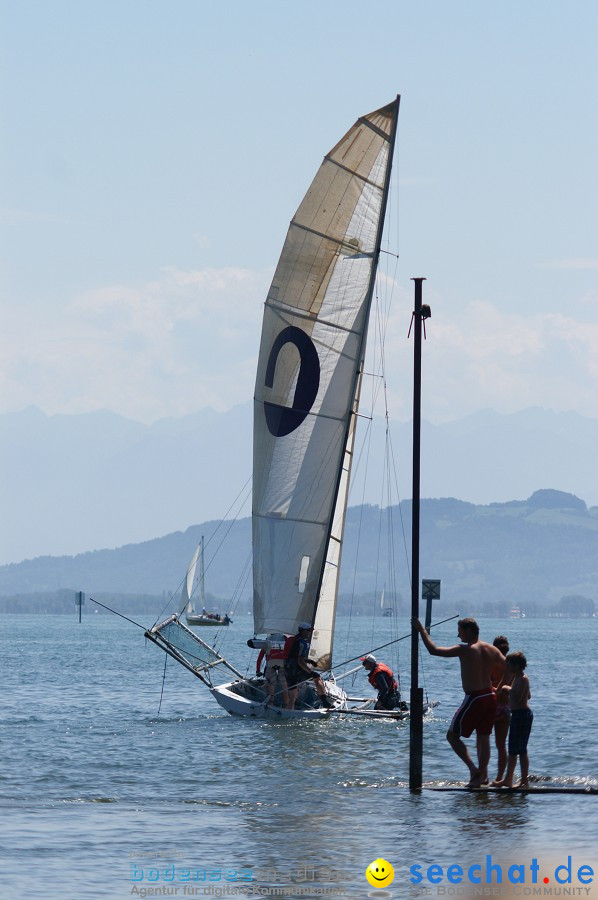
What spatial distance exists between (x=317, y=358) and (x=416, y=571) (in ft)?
45.6

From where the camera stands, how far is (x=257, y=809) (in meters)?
19.3

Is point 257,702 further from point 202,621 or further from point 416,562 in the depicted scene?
point 202,621

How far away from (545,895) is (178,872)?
13.0 feet

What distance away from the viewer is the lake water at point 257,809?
14758 mm

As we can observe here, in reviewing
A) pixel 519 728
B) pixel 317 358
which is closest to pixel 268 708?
pixel 317 358

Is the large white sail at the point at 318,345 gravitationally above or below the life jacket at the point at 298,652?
above

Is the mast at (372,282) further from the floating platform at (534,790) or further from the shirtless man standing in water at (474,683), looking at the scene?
the shirtless man standing in water at (474,683)

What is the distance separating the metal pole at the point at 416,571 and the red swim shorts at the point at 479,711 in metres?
0.88

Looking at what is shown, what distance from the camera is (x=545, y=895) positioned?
526 inches

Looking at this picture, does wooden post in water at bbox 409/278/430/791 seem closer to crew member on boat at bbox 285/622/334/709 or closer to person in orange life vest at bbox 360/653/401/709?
crew member on boat at bbox 285/622/334/709

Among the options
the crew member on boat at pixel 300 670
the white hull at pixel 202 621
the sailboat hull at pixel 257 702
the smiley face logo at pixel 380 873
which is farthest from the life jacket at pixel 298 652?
the white hull at pixel 202 621

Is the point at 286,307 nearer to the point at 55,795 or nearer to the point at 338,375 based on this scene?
the point at 338,375

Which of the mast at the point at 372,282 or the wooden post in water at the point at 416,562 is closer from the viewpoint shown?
the wooden post in water at the point at 416,562

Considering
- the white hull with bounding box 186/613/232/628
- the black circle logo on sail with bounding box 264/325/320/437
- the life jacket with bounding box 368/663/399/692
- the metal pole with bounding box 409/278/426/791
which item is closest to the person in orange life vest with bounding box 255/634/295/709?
the life jacket with bounding box 368/663/399/692
